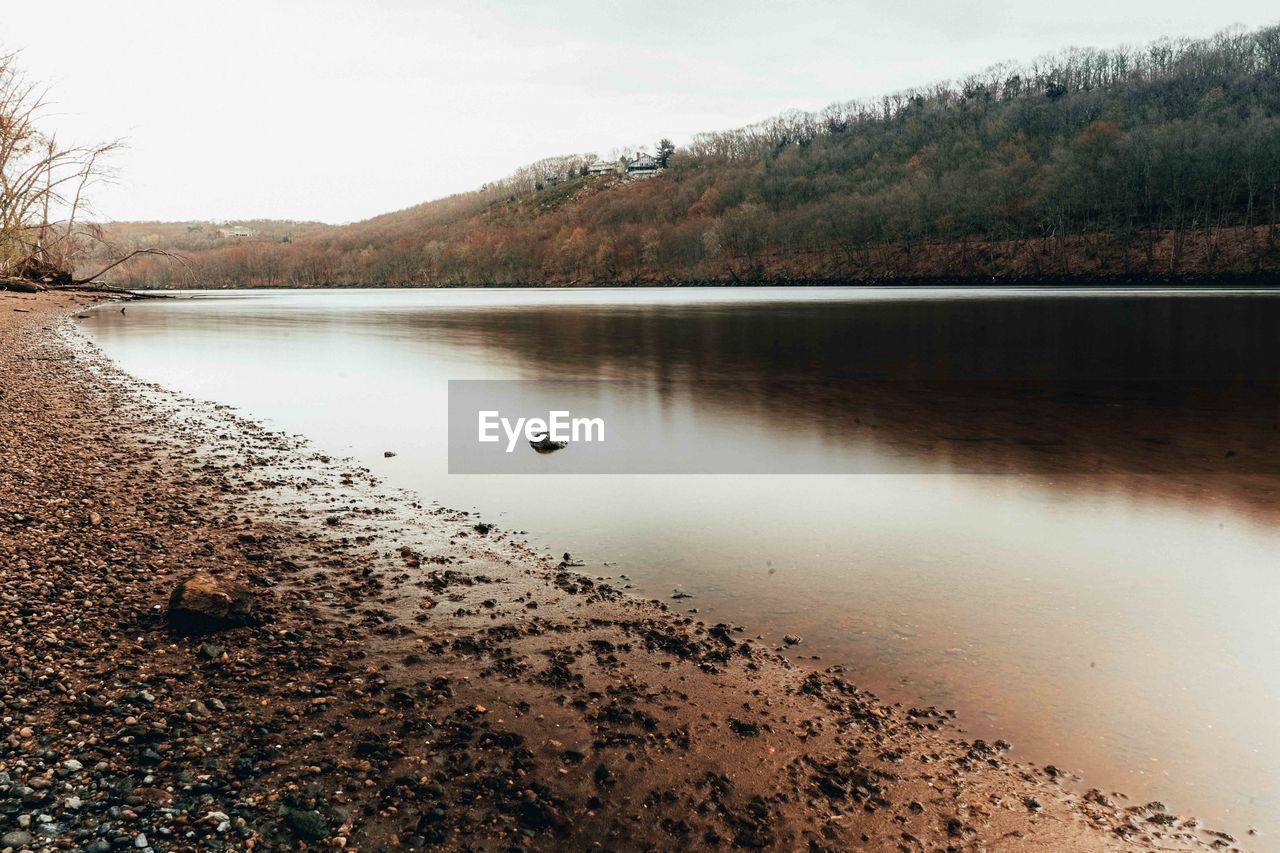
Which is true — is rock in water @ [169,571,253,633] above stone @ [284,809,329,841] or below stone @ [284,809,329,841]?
above

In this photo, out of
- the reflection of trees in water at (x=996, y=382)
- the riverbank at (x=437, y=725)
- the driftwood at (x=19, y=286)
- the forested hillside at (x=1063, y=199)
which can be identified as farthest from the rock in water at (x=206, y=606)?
the forested hillside at (x=1063, y=199)

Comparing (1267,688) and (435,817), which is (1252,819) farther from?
(435,817)

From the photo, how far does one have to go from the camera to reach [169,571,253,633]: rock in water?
6.27 m

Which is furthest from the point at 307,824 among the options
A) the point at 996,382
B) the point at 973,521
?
the point at 996,382

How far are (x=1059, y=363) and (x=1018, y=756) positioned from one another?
26.9m

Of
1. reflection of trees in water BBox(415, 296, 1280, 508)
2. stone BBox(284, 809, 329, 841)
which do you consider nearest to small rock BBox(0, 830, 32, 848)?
stone BBox(284, 809, 329, 841)

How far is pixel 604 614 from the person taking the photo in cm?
729

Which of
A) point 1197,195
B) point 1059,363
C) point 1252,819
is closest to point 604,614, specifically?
point 1252,819

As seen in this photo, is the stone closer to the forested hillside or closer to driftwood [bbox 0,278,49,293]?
driftwood [bbox 0,278,49,293]

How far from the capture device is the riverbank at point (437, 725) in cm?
435

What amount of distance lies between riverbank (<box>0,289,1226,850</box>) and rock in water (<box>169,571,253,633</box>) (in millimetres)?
139

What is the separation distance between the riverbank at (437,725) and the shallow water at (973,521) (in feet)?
2.35

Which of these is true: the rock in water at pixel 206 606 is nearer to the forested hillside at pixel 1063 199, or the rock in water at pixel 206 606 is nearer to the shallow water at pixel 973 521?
the shallow water at pixel 973 521

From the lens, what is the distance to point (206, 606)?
6312 mm
